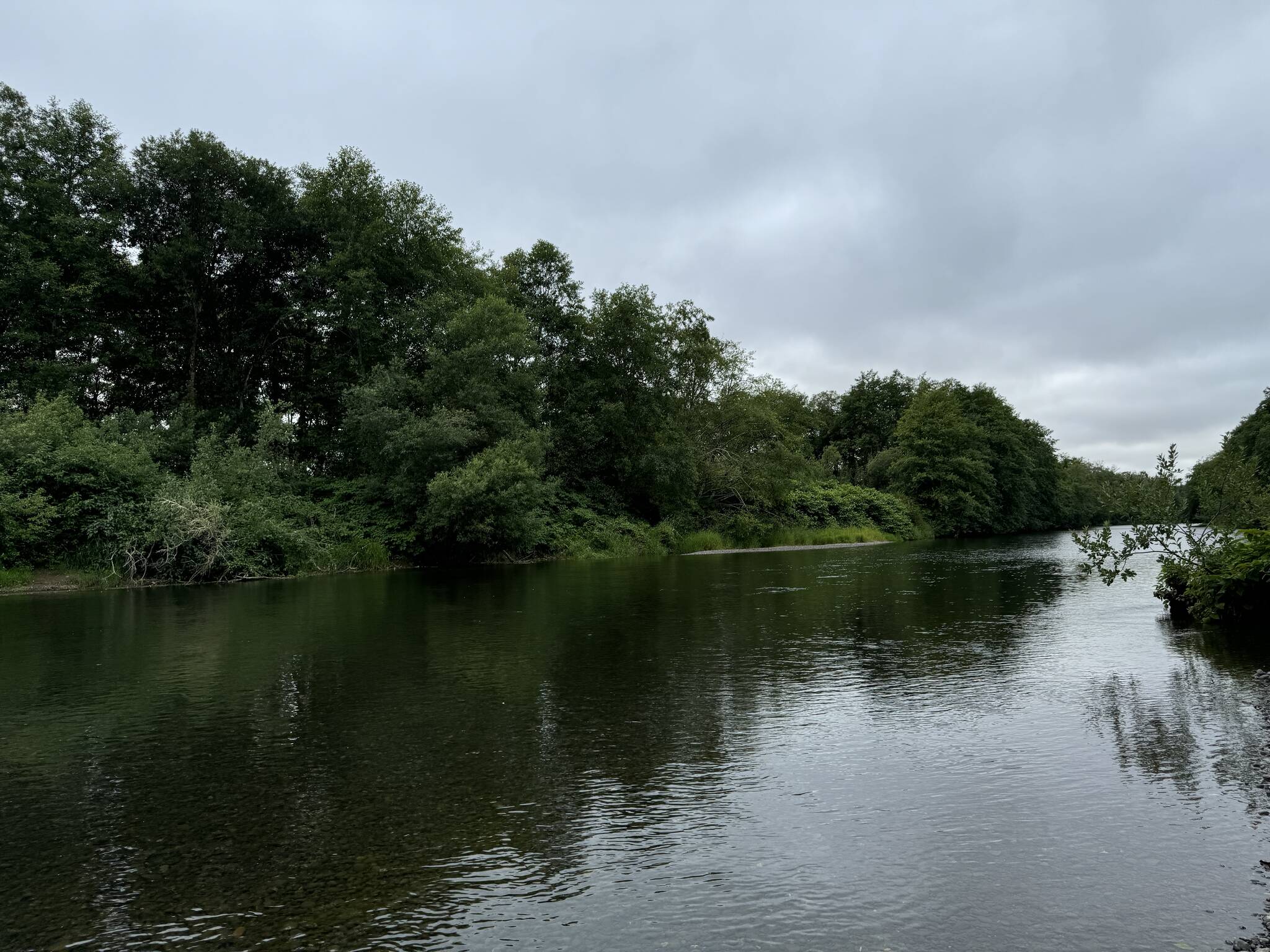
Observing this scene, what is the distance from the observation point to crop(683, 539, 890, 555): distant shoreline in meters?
49.4

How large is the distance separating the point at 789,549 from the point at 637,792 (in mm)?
46761

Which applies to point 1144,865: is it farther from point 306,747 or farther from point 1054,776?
point 306,747

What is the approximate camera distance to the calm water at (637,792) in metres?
4.85

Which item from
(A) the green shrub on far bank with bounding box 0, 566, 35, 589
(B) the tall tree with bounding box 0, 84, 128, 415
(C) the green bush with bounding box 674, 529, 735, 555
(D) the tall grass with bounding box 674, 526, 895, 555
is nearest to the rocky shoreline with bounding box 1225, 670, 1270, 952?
(A) the green shrub on far bank with bounding box 0, 566, 35, 589

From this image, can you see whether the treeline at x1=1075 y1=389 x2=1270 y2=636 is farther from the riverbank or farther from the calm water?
the riverbank

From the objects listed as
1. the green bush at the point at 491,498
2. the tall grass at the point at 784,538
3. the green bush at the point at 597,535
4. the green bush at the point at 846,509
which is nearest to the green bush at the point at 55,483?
the green bush at the point at 491,498

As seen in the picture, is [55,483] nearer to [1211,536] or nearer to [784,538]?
[1211,536]

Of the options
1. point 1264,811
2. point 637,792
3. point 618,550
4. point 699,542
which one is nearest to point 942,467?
point 699,542

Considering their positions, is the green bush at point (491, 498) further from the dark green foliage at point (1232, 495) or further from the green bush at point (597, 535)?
the dark green foliage at point (1232, 495)

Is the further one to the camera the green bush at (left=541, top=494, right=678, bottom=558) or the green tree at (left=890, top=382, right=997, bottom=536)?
the green tree at (left=890, top=382, right=997, bottom=536)

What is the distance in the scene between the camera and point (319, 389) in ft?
155

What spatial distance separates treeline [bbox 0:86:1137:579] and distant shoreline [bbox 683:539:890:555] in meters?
1.61

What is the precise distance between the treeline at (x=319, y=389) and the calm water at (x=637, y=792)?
17.3m

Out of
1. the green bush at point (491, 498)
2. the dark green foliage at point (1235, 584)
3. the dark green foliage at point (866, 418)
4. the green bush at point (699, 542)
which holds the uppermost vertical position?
the dark green foliage at point (866, 418)
